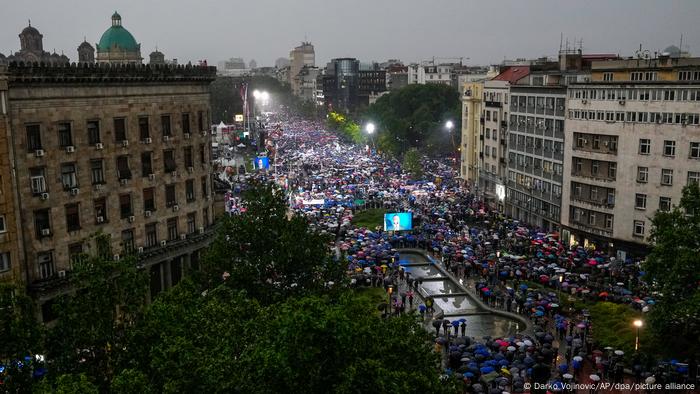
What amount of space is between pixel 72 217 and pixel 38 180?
141 inches

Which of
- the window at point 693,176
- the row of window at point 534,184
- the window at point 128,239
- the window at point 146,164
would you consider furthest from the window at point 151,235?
the window at point 693,176

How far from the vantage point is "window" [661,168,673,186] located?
196 ft

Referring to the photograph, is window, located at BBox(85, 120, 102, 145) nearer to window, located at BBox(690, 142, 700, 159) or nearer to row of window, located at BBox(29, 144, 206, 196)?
row of window, located at BBox(29, 144, 206, 196)

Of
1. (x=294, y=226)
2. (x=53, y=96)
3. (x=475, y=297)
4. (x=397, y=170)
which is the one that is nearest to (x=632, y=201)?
(x=475, y=297)

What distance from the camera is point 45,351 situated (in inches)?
1001

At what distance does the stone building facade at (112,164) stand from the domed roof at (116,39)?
6200 cm

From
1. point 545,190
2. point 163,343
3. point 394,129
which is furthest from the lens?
point 394,129

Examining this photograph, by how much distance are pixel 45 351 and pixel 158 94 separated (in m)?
29.0

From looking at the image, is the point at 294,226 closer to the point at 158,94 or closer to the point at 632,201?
the point at 158,94

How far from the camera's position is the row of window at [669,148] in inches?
2265

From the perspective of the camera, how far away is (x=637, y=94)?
6178 cm

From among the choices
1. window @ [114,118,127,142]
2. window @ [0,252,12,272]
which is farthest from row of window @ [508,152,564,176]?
window @ [0,252,12,272]

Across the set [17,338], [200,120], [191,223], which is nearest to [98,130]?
[200,120]

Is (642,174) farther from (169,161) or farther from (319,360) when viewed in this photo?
(319,360)
